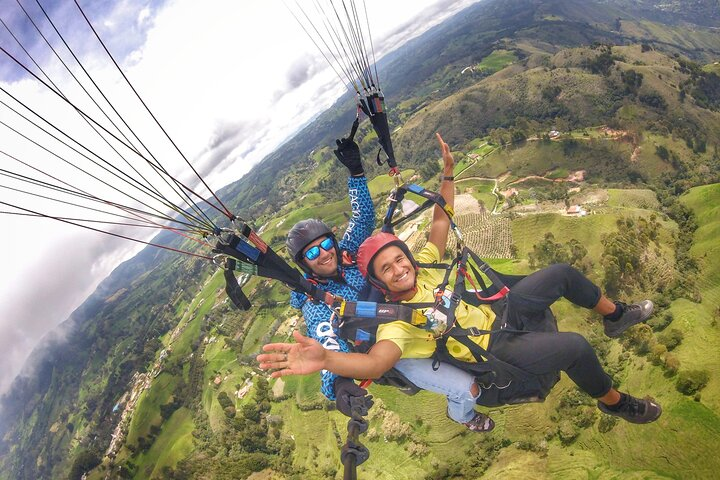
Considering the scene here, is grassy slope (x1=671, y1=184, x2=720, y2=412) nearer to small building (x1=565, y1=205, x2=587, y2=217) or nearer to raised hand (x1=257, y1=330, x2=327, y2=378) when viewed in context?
small building (x1=565, y1=205, x2=587, y2=217)

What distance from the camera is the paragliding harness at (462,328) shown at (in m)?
4.19

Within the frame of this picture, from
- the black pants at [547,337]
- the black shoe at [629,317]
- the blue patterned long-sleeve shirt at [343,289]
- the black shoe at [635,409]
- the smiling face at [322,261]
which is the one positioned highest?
the smiling face at [322,261]

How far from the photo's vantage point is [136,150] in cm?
395

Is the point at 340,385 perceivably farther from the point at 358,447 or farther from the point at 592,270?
the point at 592,270

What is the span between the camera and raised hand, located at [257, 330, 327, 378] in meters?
3.13

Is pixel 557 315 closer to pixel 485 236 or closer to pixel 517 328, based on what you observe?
pixel 485 236

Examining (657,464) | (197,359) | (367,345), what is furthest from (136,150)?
(197,359)

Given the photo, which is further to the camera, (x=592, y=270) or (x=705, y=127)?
(x=705, y=127)

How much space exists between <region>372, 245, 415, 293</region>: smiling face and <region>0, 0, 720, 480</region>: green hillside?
1300 cm

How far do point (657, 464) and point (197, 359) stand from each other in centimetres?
10216

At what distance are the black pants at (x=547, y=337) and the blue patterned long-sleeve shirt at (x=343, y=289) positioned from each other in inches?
83.5

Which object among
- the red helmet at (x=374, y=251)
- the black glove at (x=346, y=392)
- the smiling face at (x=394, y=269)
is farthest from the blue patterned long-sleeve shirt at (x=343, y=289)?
the smiling face at (x=394, y=269)

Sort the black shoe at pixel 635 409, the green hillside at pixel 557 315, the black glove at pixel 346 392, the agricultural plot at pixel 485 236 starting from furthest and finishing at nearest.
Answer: the agricultural plot at pixel 485 236, the green hillside at pixel 557 315, the black shoe at pixel 635 409, the black glove at pixel 346 392

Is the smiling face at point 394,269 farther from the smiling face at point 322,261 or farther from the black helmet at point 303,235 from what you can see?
the black helmet at point 303,235
